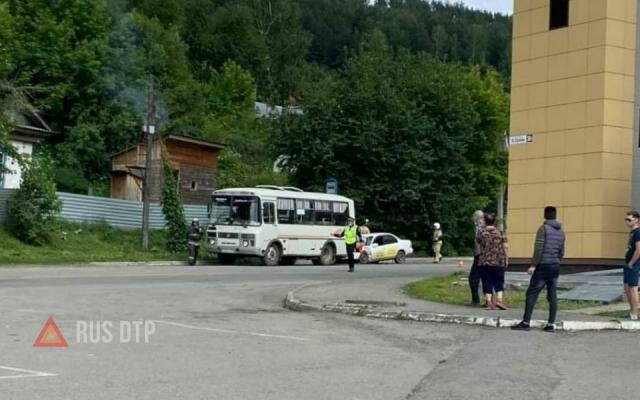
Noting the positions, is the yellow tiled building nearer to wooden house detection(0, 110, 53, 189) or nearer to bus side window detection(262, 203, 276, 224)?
bus side window detection(262, 203, 276, 224)

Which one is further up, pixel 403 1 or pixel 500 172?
pixel 403 1

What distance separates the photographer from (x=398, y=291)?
2122 cm

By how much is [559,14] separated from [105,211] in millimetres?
22879

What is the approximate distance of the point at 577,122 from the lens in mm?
24094

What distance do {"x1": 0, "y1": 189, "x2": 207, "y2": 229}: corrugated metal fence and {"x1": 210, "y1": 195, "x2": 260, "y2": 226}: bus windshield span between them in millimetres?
6554

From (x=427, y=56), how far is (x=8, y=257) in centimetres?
3076

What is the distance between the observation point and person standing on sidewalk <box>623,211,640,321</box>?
15.2 meters

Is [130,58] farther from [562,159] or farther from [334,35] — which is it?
[334,35]

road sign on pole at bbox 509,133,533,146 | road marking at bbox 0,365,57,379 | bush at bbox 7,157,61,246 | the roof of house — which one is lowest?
road marking at bbox 0,365,57,379

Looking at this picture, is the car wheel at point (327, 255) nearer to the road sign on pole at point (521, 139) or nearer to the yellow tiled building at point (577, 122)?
the yellow tiled building at point (577, 122)

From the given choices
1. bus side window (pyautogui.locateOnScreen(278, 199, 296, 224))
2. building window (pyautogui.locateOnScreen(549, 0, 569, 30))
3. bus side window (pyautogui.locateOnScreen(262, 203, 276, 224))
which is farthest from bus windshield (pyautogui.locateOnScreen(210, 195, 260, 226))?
building window (pyautogui.locateOnScreen(549, 0, 569, 30))

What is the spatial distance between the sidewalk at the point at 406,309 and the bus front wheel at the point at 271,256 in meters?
14.1

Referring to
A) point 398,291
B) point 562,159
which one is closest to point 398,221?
point 562,159

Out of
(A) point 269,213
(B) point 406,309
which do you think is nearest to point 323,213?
(A) point 269,213
